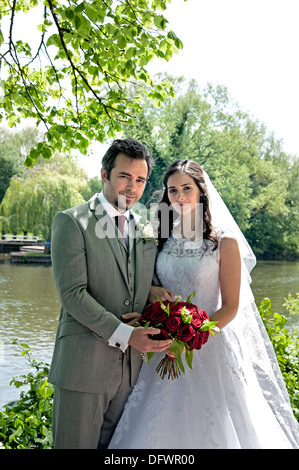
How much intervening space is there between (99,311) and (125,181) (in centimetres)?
65

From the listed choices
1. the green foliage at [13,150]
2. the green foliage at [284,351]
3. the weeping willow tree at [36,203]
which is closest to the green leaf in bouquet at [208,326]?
the green foliage at [284,351]

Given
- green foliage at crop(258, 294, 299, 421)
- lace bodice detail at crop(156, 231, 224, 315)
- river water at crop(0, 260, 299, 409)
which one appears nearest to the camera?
lace bodice detail at crop(156, 231, 224, 315)

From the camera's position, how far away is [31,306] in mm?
13297

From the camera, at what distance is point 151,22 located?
3.80 metres

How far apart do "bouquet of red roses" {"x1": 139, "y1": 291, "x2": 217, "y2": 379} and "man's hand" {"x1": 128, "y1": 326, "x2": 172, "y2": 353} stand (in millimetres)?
27

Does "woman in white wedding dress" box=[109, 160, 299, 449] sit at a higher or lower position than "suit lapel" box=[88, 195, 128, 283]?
lower

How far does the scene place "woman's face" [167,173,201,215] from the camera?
8.41ft

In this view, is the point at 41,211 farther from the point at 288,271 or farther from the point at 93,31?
the point at 93,31

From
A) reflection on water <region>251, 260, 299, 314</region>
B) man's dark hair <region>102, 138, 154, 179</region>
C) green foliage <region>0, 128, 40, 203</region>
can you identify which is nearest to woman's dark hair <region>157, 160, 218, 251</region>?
man's dark hair <region>102, 138, 154, 179</region>

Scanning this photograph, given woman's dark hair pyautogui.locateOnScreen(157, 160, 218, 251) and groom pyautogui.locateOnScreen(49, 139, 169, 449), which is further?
woman's dark hair pyautogui.locateOnScreen(157, 160, 218, 251)

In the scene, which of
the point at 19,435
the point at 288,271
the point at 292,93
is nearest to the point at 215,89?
the point at 292,93

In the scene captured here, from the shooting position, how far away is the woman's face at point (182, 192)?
101 inches

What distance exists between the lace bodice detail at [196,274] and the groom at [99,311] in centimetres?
26

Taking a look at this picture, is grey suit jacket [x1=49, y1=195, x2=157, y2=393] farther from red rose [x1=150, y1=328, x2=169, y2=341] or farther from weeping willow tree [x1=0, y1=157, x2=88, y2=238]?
weeping willow tree [x1=0, y1=157, x2=88, y2=238]
